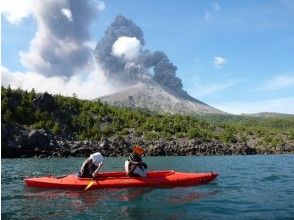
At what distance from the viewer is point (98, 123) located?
375 ft

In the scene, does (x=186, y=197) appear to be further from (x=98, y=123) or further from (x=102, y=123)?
(x=102, y=123)

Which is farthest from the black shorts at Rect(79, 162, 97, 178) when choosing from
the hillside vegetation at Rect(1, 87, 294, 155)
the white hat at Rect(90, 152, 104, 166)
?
the hillside vegetation at Rect(1, 87, 294, 155)

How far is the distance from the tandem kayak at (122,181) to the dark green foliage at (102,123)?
6972 cm

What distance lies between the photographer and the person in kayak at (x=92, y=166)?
85.7 ft

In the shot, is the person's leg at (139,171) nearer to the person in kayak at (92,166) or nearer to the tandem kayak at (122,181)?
the tandem kayak at (122,181)

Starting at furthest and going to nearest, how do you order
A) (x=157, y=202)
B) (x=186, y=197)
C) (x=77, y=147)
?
(x=77, y=147), (x=186, y=197), (x=157, y=202)

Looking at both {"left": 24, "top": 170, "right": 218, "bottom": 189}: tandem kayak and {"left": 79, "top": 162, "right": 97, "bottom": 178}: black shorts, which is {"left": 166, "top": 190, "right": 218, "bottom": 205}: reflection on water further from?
{"left": 79, "top": 162, "right": 97, "bottom": 178}: black shorts

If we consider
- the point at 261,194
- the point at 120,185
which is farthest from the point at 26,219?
the point at 261,194

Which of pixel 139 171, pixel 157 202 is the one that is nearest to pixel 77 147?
pixel 139 171

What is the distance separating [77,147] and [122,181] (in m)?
56.8

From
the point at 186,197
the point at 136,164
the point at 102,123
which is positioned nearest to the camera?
the point at 186,197

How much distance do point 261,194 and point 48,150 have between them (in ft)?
202

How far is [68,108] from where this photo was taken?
389 ft

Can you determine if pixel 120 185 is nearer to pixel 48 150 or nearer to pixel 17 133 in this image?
pixel 48 150
